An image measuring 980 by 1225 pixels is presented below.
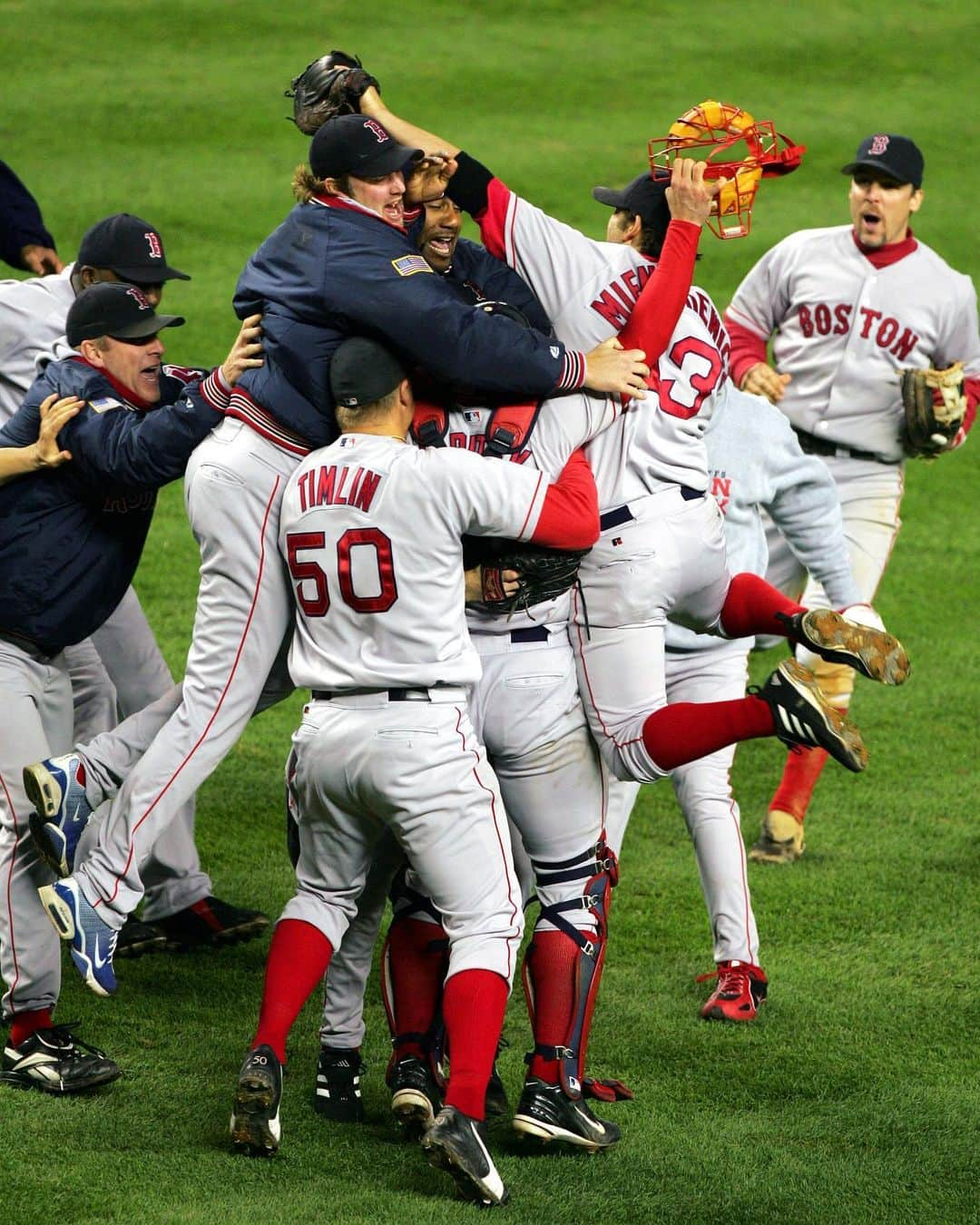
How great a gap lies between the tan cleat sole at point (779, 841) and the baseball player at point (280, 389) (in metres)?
2.54

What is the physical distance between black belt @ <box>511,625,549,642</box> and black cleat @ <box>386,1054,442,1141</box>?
3.26 ft

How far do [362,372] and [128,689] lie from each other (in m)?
1.87

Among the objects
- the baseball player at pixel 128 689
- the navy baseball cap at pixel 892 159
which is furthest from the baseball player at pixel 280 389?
the navy baseball cap at pixel 892 159

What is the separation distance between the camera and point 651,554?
13.2 ft

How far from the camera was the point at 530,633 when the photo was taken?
3.92 metres

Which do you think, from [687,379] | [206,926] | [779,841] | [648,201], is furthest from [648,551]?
[779,841]

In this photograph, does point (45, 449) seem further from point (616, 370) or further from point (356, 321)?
point (616, 370)

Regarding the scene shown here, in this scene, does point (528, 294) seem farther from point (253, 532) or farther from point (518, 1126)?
point (518, 1126)

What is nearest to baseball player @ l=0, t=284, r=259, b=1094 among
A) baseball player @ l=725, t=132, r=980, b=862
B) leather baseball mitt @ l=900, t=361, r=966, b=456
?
baseball player @ l=725, t=132, r=980, b=862

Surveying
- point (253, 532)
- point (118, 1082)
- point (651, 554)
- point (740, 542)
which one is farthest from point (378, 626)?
point (740, 542)

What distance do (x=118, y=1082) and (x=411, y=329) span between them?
6.33 ft

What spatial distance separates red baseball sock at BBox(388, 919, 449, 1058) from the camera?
3.97 m

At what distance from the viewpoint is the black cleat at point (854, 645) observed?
404 cm

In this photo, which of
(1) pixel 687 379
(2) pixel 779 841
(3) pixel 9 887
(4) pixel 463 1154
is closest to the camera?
(4) pixel 463 1154
